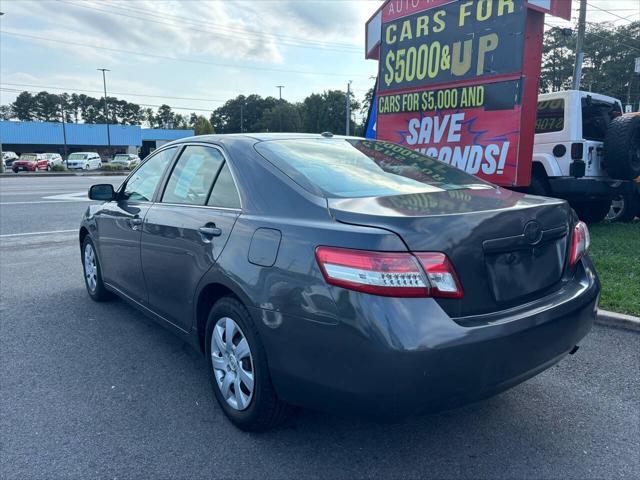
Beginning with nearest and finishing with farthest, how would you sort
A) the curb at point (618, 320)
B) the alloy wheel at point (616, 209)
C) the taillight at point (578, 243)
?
the taillight at point (578, 243) → the curb at point (618, 320) → the alloy wheel at point (616, 209)

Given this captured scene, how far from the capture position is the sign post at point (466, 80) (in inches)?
249

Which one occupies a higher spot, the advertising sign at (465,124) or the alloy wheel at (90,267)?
the advertising sign at (465,124)

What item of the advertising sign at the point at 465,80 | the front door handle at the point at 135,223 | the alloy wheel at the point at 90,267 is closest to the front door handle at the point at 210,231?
the front door handle at the point at 135,223

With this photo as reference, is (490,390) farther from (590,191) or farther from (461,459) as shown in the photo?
(590,191)

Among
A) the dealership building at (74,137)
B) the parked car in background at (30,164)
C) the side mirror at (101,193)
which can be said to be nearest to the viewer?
the side mirror at (101,193)

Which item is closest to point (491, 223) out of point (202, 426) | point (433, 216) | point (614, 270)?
point (433, 216)

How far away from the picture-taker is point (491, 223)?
230cm

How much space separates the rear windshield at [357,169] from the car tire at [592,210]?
696cm

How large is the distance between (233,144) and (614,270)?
15.0 ft

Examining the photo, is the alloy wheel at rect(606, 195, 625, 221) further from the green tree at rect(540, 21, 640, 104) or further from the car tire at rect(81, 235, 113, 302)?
the green tree at rect(540, 21, 640, 104)

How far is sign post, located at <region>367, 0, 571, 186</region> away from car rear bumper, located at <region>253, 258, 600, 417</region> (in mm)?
4656

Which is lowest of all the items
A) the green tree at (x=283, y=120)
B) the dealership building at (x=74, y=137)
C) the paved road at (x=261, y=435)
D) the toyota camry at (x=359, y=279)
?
the paved road at (x=261, y=435)

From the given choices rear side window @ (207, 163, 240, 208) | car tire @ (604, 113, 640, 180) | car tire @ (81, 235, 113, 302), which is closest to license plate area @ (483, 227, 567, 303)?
rear side window @ (207, 163, 240, 208)

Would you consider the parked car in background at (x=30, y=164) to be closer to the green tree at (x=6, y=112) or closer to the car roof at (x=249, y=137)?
the car roof at (x=249, y=137)
